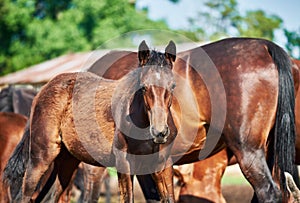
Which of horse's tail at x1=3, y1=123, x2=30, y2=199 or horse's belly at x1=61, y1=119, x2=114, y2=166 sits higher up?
horse's belly at x1=61, y1=119, x2=114, y2=166

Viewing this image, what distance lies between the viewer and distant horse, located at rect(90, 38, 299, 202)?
4.91 metres

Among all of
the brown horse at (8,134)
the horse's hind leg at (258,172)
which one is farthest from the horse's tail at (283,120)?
the brown horse at (8,134)

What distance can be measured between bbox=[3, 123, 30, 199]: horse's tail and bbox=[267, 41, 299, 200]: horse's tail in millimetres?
2435

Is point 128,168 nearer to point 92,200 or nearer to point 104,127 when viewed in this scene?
point 104,127

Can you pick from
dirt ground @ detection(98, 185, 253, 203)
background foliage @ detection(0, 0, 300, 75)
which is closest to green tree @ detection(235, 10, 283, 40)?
background foliage @ detection(0, 0, 300, 75)

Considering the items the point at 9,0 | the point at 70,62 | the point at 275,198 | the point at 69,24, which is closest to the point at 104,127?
the point at 275,198

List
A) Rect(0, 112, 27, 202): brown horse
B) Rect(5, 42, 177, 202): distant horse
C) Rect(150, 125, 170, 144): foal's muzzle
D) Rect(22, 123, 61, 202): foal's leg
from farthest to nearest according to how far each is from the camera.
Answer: Rect(0, 112, 27, 202): brown horse
Rect(22, 123, 61, 202): foal's leg
Rect(5, 42, 177, 202): distant horse
Rect(150, 125, 170, 144): foal's muzzle

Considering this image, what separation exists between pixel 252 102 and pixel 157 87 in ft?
3.87

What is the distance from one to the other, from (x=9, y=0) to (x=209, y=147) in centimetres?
2519

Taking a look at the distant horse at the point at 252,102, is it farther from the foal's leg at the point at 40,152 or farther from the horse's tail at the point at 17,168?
the horse's tail at the point at 17,168

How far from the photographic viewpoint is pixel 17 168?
224 inches

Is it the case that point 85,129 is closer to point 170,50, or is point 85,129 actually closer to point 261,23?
point 170,50

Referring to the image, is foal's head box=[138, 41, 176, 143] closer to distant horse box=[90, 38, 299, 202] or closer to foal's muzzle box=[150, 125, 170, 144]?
foal's muzzle box=[150, 125, 170, 144]

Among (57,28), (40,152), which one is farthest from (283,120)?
(57,28)
